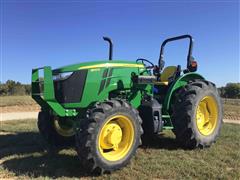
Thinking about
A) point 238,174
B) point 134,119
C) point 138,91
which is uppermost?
point 138,91

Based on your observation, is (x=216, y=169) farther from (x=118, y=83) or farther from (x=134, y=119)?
(x=118, y=83)

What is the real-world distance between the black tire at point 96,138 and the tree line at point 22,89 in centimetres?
2649

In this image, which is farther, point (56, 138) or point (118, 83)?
point (56, 138)

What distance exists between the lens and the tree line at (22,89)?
32.8m

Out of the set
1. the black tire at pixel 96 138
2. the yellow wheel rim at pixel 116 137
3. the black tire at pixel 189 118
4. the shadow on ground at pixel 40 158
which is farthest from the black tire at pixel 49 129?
the black tire at pixel 189 118

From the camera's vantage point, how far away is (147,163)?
6.15 meters

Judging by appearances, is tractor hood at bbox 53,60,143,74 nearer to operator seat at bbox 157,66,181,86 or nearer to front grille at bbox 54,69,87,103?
front grille at bbox 54,69,87,103

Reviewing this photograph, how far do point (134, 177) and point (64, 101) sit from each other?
1970mm

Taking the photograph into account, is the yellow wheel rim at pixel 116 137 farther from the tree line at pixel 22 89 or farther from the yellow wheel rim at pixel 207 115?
the tree line at pixel 22 89

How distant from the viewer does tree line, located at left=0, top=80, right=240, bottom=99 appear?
108 ft

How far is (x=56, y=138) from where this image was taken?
770 cm

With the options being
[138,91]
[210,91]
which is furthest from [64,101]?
[210,91]

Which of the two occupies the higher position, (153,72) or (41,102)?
(153,72)

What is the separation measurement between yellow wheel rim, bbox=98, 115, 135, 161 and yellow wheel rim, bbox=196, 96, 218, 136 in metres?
2.33
